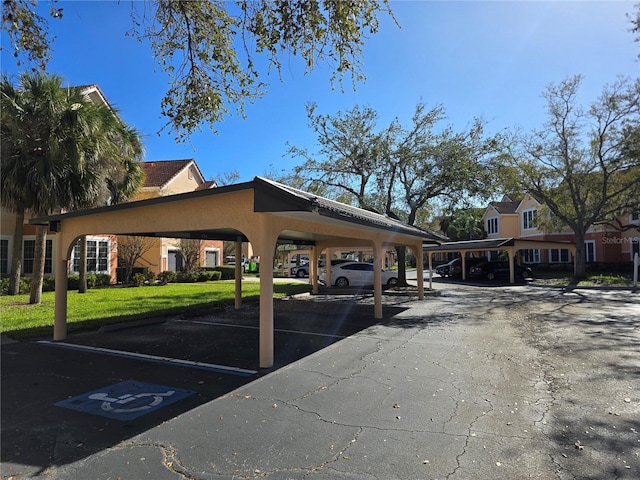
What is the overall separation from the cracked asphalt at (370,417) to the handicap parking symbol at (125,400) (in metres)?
0.20

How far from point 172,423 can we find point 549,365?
597cm

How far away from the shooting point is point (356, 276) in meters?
24.5

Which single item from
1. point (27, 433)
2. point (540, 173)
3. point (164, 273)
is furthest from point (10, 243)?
point (540, 173)

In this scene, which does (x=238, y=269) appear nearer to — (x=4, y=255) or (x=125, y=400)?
(x=125, y=400)

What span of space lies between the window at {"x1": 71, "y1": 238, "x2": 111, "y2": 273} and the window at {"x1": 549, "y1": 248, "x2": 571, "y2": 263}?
36.5 m

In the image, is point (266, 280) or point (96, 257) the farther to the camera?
point (96, 257)

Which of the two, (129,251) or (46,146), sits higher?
(46,146)

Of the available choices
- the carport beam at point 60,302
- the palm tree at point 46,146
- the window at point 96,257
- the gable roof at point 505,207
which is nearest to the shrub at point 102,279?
the window at point 96,257

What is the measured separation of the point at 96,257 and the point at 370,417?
75.0 feet

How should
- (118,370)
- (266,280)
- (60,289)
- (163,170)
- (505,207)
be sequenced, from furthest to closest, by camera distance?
1. (505,207)
2. (163,170)
3. (60,289)
4. (266,280)
5. (118,370)

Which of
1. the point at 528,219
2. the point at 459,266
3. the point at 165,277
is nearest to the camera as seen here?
the point at 165,277

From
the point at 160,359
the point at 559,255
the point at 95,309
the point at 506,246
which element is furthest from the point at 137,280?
the point at 559,255

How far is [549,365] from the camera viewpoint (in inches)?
275

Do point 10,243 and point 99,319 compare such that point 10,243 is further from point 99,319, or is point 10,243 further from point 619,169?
point 619,169
